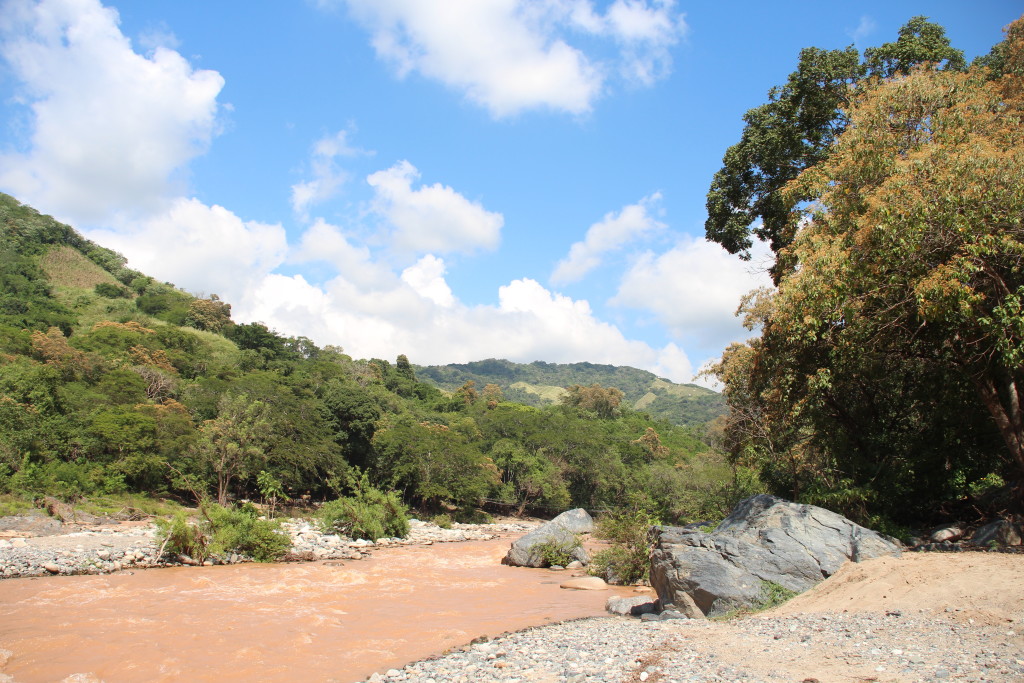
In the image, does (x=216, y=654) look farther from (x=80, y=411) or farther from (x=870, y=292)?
(x=80, y=411)

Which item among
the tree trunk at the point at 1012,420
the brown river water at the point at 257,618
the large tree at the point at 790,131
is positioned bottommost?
the brown river water at the point at 257,618

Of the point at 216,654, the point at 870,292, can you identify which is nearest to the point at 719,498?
the point at 870,292

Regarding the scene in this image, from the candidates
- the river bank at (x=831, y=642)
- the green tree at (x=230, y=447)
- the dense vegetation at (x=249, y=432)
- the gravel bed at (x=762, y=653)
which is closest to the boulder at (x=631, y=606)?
the river bank at (x=831, y=642)

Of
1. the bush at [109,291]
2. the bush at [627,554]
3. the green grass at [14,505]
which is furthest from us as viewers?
the bush at [109,291]

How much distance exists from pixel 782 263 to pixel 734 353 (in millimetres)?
3636

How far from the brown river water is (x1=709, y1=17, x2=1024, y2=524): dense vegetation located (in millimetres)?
6794

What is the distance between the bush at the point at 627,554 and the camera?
16859 mm

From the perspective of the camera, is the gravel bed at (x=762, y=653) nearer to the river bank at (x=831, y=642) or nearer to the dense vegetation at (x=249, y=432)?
the river bank at (x=831, y=642)

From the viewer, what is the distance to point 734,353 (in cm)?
1691

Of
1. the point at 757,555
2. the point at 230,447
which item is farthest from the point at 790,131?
the point at 230,447

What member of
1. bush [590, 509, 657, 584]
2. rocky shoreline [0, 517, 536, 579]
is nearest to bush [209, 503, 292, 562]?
rocky shoreline [0, 517, 536, 579]

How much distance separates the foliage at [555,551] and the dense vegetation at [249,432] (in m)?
3.55

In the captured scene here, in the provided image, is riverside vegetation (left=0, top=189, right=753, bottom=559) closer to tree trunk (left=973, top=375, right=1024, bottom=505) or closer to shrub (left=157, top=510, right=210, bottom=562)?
shrub (left=157, top=510, right=210, bottom=562)

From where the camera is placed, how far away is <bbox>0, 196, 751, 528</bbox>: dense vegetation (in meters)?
27.3
